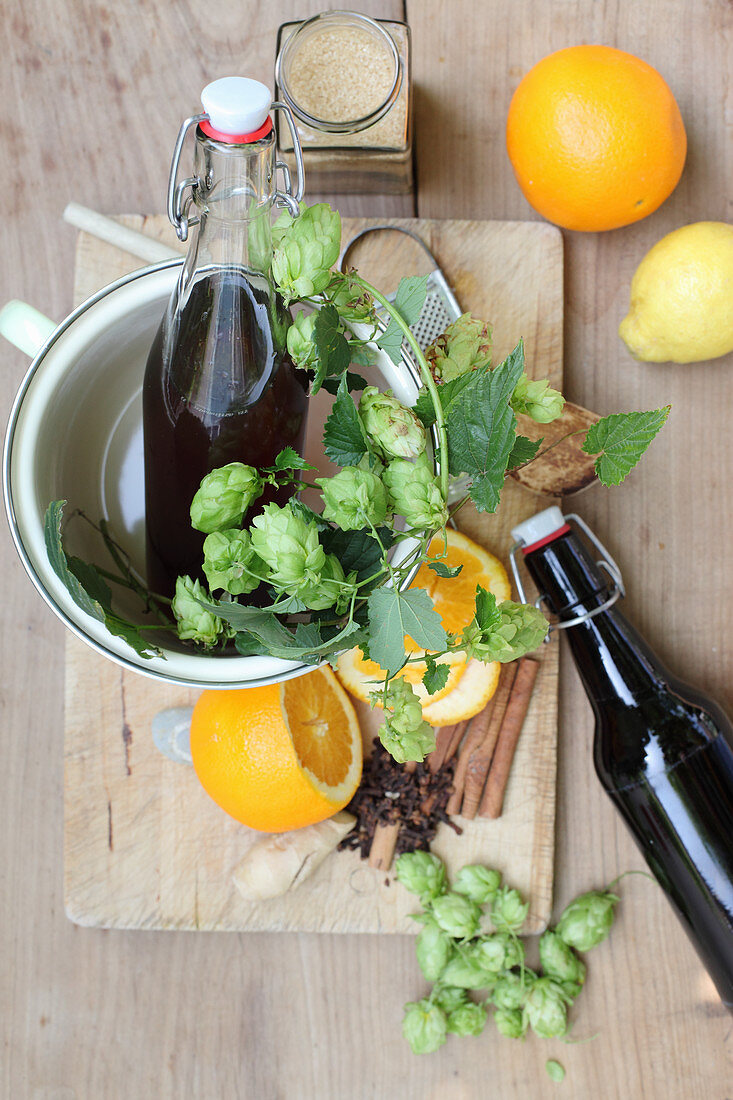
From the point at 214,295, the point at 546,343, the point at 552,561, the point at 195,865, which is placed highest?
the point at 214,295

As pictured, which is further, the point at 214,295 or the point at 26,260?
the point at 26,260

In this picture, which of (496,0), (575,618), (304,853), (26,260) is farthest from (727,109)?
(304,853)

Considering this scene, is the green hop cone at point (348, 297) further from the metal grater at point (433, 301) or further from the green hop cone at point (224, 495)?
the metal grater at point (433, 301)

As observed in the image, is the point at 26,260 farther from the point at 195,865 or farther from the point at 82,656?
the point at 195,865

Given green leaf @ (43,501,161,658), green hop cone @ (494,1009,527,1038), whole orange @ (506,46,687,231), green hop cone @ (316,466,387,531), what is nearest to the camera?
green hop cone @ (316,466,387,531)

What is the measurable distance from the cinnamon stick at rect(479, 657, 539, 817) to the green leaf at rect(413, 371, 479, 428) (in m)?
0.32

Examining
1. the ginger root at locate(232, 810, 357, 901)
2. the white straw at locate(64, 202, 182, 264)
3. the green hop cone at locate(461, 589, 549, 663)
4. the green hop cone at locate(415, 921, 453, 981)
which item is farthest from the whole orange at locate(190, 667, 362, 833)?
the white straw at locate(64, 202, 182, 264)

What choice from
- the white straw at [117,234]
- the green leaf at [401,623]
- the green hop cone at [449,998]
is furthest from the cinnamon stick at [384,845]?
the white straw at [117,234]

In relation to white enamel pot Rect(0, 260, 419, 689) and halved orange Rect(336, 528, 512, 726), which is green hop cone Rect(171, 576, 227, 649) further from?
halved orange Rect(336, 528, 512, 726)

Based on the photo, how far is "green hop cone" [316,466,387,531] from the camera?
33 cm

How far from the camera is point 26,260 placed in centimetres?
69

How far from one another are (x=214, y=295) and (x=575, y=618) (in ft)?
1.15

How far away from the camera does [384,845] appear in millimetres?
672

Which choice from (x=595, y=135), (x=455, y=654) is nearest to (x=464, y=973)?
(x=455, y=654)
